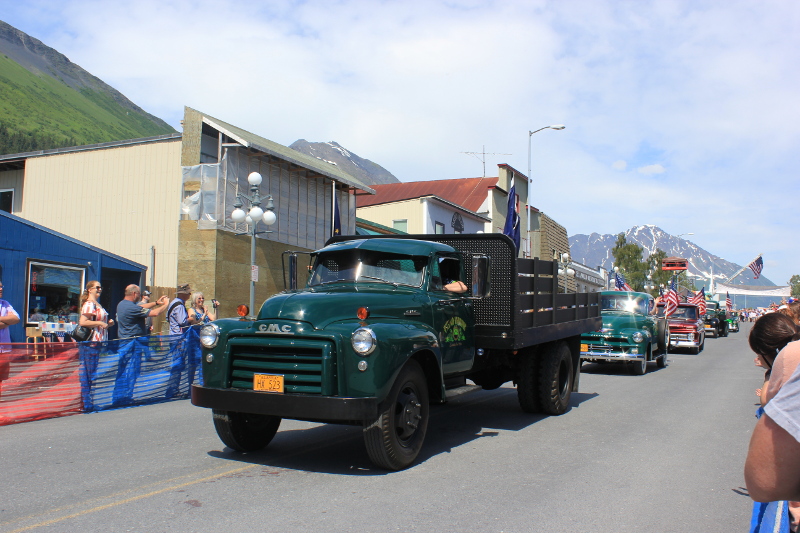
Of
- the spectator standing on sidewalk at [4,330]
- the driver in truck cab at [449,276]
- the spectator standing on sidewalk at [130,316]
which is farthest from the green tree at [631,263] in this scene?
the spectator standing on sidewalk at [4,330]

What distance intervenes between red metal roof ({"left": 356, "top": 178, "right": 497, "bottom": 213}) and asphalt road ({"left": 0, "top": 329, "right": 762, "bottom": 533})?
33.5 m

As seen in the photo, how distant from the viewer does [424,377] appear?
659 cm

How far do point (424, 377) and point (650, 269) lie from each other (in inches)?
2291

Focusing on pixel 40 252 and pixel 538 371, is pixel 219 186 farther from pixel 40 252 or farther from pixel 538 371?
pixel 538 371

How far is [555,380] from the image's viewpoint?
31.7ft

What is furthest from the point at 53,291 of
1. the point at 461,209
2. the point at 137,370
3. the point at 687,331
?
the point at 461,209

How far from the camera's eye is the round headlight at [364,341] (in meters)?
5.75

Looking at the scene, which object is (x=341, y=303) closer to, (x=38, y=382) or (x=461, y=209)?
(x=38, y=382)

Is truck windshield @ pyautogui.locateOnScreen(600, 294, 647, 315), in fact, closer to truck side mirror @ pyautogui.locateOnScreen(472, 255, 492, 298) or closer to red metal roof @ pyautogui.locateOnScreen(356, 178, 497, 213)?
truck side mirror @ pyautogui.locateOnScreen(472, 255, 492, 298)

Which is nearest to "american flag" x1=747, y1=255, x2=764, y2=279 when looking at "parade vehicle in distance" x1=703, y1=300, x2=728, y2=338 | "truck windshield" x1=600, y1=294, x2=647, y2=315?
"parade vehicle in distance" x1=703, y1=300, x2=728, y2=338

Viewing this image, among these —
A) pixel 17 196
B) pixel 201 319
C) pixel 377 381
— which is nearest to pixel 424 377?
pixel 377 381

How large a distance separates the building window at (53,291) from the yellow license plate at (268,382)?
11.3m

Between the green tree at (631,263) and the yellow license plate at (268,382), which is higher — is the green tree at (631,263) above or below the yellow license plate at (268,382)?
above

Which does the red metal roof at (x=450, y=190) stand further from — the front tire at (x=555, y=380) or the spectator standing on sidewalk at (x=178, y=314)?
the front tire at (x=555, y=380)
